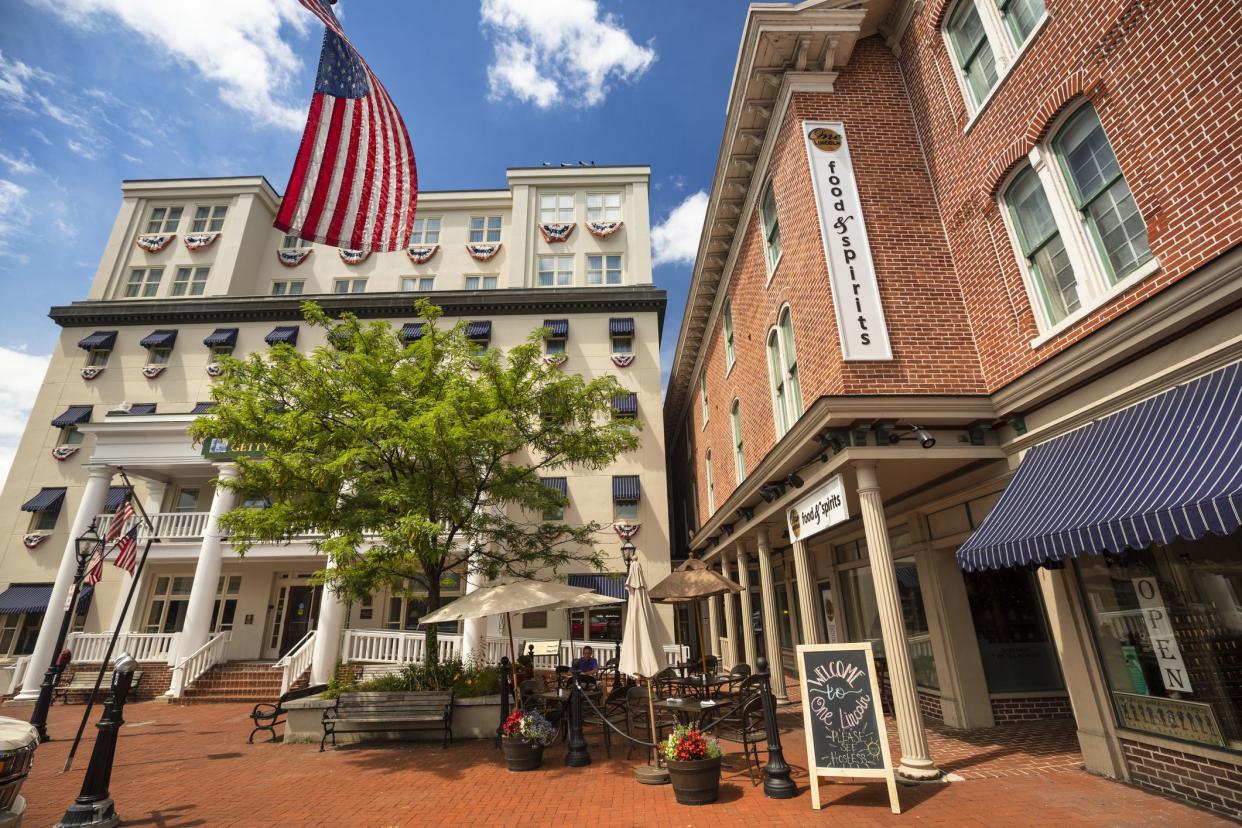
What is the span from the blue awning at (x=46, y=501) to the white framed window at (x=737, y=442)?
26587mm

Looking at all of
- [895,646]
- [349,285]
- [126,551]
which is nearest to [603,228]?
[349,285]

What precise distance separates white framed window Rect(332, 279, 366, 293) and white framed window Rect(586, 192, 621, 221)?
38.1 feet

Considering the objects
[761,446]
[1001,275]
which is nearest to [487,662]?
[761,446]

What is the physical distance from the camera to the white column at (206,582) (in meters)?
17.5

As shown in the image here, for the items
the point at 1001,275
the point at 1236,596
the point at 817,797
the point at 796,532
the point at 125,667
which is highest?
the point at 1001,275

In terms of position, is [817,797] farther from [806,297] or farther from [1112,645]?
[806,297]

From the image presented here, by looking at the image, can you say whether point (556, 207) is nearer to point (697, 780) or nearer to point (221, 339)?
point (221, 339)

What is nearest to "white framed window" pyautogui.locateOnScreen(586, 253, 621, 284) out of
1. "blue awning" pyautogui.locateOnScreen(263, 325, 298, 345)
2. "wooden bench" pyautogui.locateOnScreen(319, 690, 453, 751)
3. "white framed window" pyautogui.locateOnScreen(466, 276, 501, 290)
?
"white framed window" pyautogui.locateOnScreen(466, 276, 501, 290)

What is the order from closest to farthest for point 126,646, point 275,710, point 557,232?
1. point 275,710
2. point 126,646
3. point 557,232

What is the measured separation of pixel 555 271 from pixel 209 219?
59.4ft

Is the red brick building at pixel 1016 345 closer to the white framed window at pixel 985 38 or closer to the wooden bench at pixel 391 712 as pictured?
the white framed window at pixel 985 38

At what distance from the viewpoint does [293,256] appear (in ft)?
93.4

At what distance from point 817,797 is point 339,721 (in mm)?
8533

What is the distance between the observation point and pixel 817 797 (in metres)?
6.00
